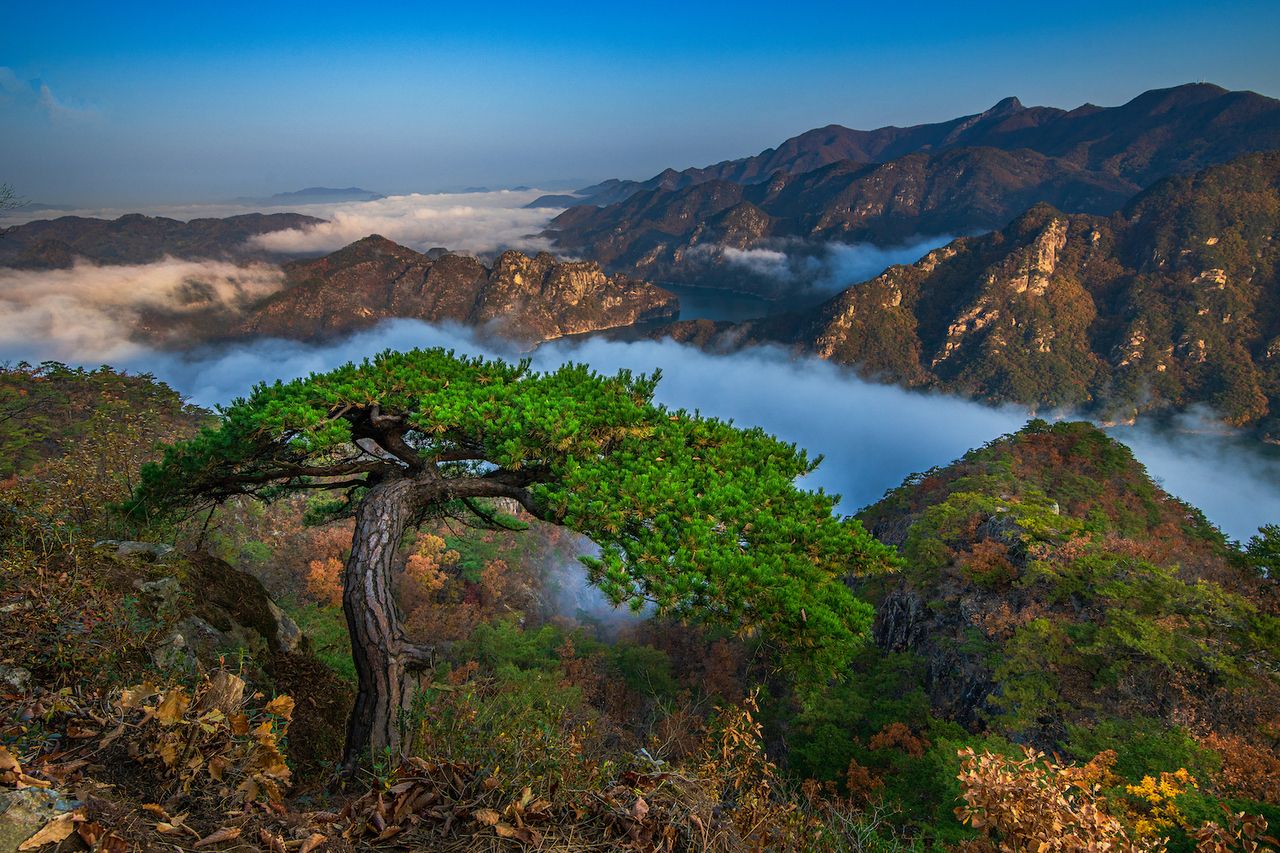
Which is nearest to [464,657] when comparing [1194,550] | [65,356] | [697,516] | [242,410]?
[242,410]

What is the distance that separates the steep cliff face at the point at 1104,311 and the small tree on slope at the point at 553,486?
152 m

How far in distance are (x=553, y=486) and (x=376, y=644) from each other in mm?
2138

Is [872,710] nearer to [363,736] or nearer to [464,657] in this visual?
[464,657]

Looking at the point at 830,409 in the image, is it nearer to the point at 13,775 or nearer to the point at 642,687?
the point at 642,687

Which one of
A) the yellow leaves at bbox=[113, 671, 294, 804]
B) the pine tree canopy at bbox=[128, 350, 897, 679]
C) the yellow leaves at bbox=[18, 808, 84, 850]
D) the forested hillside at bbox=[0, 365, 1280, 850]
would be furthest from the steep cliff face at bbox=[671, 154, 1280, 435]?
the yellow leaves at bbox=[18, 808, 84, 850]

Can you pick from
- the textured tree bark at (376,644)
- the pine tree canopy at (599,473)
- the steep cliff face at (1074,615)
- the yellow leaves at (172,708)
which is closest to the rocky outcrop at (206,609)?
the pine tree canopy at (599,473)

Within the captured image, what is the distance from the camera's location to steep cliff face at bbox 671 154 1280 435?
12862cm

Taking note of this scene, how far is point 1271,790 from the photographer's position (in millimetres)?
9586

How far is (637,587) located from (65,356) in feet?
653

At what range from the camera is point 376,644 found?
5.46 metres

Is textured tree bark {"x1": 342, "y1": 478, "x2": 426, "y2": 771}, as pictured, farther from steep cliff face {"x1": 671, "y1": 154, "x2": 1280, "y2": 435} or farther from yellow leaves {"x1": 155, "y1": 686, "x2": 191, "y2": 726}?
steep cliff face {"x1": 671, "y1": 154, "x2": 1280, "y2": 435}

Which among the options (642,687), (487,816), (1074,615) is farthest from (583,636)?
(487,816)

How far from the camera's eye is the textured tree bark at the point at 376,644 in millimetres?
5273

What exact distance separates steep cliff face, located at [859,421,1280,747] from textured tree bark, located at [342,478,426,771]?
496 inches
